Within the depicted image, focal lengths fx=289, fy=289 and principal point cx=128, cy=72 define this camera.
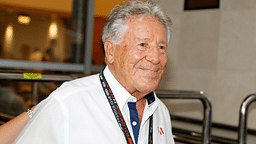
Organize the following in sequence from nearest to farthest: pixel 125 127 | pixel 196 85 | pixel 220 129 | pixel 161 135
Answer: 1. pixel 125 127
2. pixel 161 135
3. pixel 220 129
4. pixel 196 85

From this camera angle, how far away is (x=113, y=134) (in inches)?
49.4

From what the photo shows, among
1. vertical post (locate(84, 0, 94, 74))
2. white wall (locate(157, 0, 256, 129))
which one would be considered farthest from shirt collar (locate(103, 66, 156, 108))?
vertical post (locate(84, 0, 94, 74))

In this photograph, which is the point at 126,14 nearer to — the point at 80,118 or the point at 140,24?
the point at 140,24

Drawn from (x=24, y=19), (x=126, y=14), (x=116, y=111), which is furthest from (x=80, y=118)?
(x=24, y=19)

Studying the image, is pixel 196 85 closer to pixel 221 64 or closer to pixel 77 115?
pixel 221 64

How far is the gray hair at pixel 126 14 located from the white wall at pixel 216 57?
353cm

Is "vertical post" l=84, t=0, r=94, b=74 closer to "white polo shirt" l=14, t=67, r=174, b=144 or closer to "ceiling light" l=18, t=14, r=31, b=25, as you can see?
"ceiling light" l=18, t=14, r=31, b=25

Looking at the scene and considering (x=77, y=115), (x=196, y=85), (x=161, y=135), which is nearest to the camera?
(x=77, y=115)

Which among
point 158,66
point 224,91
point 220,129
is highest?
point 158,66

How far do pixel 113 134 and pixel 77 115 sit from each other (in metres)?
0.19

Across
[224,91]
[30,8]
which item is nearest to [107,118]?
[224,91]

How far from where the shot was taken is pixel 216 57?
4.88 meters

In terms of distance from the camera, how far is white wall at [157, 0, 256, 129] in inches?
179

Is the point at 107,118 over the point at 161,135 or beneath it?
over
